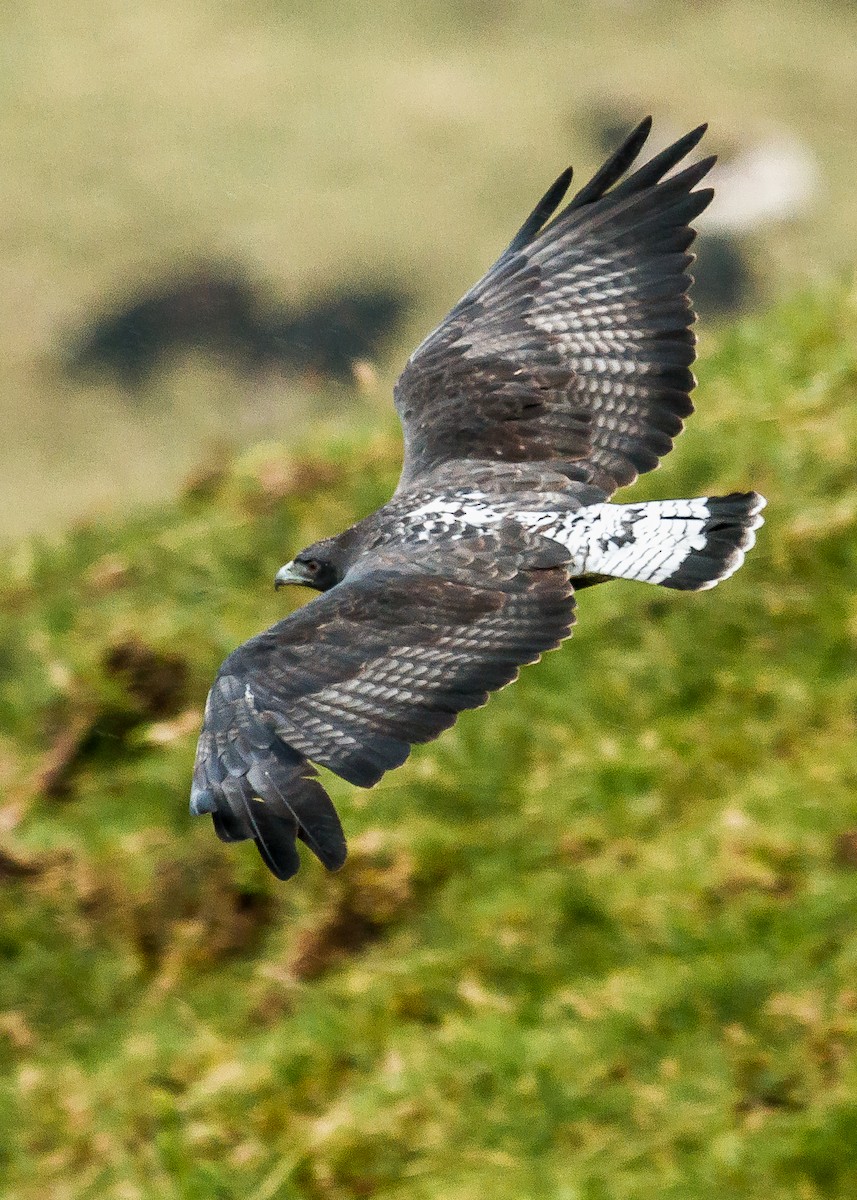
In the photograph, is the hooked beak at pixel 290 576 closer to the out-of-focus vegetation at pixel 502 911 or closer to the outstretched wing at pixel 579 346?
the outstretched wing at pixel 579 346

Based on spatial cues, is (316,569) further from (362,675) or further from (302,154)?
(302,154)

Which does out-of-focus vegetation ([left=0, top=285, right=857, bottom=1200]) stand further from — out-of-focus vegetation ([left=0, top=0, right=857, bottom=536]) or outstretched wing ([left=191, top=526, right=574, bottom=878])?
out-of-focus vegetation ([left=0, top=0, right=857, bottom=536])

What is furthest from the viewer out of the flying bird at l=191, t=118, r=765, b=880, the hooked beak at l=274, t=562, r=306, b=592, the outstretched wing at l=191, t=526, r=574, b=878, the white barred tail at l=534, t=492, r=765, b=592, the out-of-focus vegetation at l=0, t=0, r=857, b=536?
the out-of-focus vegetation at l=0, t=0, r=857, b=536

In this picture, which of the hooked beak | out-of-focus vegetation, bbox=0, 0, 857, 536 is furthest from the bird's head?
out-of-focus vegetation, bbox=0, 0, 857, 536

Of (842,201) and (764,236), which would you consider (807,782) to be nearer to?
(764,236)

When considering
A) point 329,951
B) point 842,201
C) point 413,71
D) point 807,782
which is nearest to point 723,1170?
point 807,782

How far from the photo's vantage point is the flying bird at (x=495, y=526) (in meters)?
4.75

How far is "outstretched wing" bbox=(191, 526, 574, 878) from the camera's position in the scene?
4617 mm

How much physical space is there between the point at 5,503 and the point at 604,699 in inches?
427

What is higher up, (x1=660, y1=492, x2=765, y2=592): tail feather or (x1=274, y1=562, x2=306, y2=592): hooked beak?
(x1=660, y1=492, x2=765, y2=592): tail feather

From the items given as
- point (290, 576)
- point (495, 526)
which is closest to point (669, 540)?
point (495, 526)

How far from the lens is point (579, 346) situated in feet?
20.3

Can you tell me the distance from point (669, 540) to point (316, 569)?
3.93 feet

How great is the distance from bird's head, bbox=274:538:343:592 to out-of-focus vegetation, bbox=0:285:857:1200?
1.35 meters
